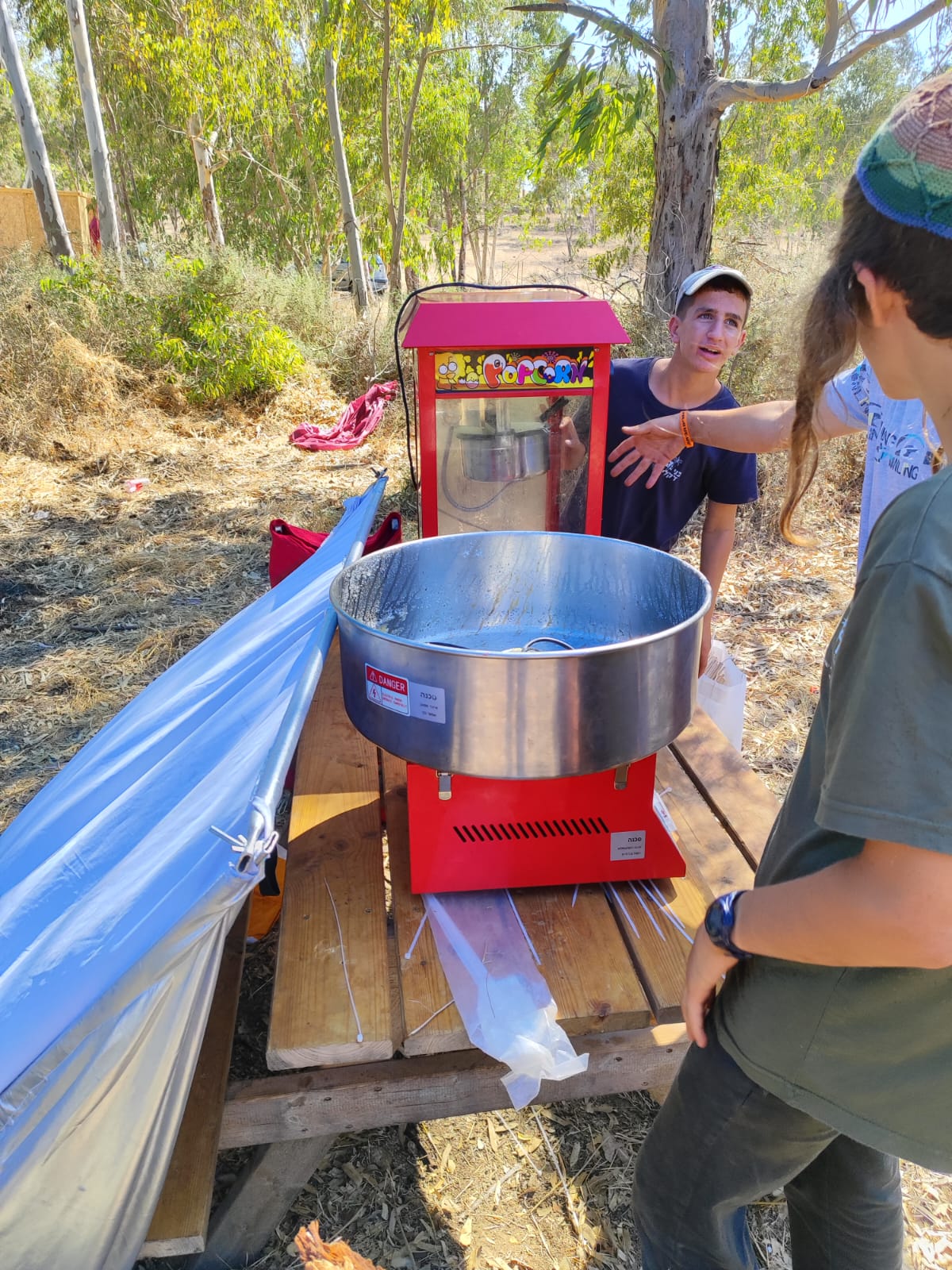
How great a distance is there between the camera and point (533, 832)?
1.50 m

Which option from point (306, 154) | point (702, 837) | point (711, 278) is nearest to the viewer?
point (702, 837)

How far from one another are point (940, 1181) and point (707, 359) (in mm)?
2164

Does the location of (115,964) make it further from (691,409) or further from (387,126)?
(387,126)

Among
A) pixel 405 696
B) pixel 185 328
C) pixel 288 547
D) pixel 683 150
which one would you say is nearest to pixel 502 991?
pixel 405 696

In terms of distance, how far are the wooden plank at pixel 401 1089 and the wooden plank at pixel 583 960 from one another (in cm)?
10

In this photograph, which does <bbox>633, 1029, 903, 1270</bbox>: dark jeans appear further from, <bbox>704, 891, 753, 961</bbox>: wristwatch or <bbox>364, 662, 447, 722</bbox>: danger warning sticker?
<bbox>364, 662, 447, 722</bbox>: danger warning sticker

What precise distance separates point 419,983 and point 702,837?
0.75m

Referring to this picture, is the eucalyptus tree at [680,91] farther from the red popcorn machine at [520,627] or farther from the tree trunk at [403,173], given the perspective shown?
the tree trunk at [403,173]

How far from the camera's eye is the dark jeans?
3.60 ft

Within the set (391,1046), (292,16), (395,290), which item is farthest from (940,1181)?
(292,16)

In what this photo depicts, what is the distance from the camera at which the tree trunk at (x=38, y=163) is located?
9.52m

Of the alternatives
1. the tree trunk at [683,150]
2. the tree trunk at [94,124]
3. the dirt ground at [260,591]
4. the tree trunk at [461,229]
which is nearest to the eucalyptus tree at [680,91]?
the tree trunk at [683,150]

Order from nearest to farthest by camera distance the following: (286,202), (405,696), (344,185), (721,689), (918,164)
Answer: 1. (918,164)
2. (405,696)
3. (721,689)
4. (344,185)
5. (286,202)

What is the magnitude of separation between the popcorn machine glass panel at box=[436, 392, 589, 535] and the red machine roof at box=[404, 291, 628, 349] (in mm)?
201
